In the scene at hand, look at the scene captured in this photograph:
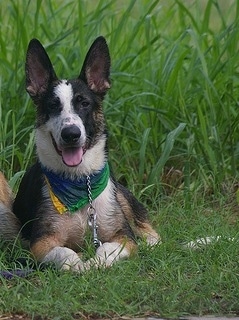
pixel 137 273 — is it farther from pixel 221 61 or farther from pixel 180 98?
pixel 221 61

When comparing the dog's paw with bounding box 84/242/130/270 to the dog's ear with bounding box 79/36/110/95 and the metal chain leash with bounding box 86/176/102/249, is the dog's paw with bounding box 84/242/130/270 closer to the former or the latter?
the metal chain leash with bounding box 86/176/102/249

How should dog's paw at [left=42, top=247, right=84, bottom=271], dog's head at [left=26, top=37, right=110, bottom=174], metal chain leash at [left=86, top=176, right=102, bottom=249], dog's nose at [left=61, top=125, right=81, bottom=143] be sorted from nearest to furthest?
1. dog's paw at [left=42, top=247, right=84, bottom=271]
2. dog's nose at [left=61, top=125, right=81, bottom=143]
3. dog's head at [left=26, top=37, right=110, bottom=174]
4. metal chain leash at [left=86, top=176, right=102, bottom=249]

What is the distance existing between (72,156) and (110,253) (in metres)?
0.67

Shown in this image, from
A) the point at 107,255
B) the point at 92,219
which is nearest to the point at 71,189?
the point at 92,219

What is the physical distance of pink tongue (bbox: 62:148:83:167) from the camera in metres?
6.59

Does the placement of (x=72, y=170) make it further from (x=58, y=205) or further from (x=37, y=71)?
(x=37, y=71)

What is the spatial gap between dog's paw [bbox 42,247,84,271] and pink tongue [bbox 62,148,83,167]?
54 cm

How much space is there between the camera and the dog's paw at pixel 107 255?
621 cm

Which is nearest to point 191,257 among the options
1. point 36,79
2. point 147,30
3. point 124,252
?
point 124,252

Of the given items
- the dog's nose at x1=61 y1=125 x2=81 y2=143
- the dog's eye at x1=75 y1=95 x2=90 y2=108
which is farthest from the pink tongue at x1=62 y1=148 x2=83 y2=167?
the dog's eye at x1=75 y1=95 x2=90 y2=108

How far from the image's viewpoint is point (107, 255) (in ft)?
20.9

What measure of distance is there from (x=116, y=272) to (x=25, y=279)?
524 millimetres

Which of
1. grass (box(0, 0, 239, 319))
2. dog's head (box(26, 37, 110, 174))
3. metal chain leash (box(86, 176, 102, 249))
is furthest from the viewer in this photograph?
grass (box(0, 0, 239, 319))

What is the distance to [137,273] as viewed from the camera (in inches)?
241
